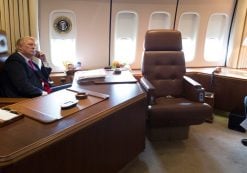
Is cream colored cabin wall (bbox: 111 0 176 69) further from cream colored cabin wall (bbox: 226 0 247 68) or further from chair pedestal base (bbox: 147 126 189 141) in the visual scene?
chair pedestal base (bbox: 147 126 189 141)

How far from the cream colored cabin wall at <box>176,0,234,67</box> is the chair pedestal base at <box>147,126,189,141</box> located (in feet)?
5.41

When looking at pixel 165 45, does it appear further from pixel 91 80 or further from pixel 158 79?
pixel 91 80

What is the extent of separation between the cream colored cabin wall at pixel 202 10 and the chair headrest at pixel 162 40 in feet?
2.73

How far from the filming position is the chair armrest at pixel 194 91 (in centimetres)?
273

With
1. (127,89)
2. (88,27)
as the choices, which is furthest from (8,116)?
(88,27)

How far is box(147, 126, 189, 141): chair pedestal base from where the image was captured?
2754 millimetres

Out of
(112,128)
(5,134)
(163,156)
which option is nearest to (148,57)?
(163,156)

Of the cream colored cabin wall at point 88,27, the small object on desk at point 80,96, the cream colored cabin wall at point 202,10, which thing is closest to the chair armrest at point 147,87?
the small object on desk at point 80,96

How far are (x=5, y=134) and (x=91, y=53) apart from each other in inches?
95.6

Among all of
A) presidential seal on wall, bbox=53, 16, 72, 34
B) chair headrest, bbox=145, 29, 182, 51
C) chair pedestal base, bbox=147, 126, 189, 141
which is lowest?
chair pedestal base, bbox=147, 126, 189, 141

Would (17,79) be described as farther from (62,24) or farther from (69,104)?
(62,24)

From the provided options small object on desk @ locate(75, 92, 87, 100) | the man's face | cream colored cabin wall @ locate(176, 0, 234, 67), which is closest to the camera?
small object on desk @ locate(75, 92, 87, 100)

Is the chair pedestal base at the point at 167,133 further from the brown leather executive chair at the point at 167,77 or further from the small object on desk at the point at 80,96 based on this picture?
the small object on desk at the point at 80,96

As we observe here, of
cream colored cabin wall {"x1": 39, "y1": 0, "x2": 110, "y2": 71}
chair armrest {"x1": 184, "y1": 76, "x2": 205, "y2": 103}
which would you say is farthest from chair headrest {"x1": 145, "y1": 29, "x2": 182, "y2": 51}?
cream colored cabin wall {"x1": 39, "y1": 0, "x2": 110, "y2": 71}
